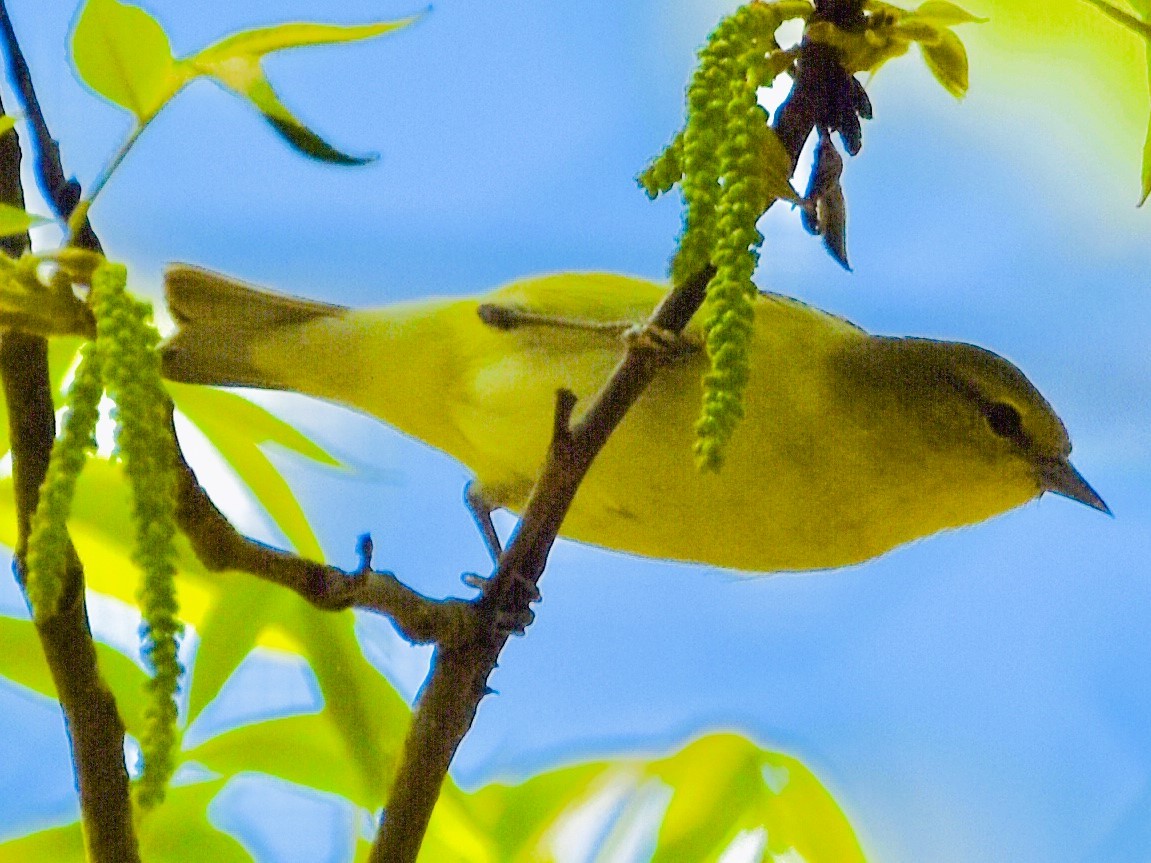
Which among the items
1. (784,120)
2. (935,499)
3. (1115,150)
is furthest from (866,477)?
(1115,150)

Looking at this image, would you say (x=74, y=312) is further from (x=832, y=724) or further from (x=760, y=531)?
(x=832, y=724)

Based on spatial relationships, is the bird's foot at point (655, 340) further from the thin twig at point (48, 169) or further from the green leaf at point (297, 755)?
the green leaf at point (297, 755)

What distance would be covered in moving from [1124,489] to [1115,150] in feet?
0.88

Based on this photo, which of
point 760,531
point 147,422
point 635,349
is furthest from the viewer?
point 760,531

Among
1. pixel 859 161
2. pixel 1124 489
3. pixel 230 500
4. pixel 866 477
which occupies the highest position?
pixel 859 161

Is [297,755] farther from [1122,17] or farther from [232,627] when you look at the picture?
[1122,17]

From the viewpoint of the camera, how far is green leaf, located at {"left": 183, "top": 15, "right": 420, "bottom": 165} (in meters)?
0.38

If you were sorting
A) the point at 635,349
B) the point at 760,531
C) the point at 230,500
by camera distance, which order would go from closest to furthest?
the point at 635,349
the point at 760,531
the point at 230,500

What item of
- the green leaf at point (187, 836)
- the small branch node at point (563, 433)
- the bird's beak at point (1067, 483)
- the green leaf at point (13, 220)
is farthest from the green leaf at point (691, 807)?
the green leaf at point (13, 220)

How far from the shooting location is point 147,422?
11.9 inches

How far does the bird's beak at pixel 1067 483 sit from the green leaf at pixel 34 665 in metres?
0.54

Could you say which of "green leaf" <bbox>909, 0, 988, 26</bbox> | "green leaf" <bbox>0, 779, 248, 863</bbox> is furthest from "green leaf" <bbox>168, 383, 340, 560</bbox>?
"green leaf" <bbox>909, 0, 988, 26</bbox>

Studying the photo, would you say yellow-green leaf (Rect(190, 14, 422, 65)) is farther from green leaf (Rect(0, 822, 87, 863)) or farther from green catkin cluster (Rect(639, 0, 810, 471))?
green leaf (Rect(0, 822, 87, 863))

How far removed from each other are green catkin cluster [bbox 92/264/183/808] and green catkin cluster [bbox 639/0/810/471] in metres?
0.13
